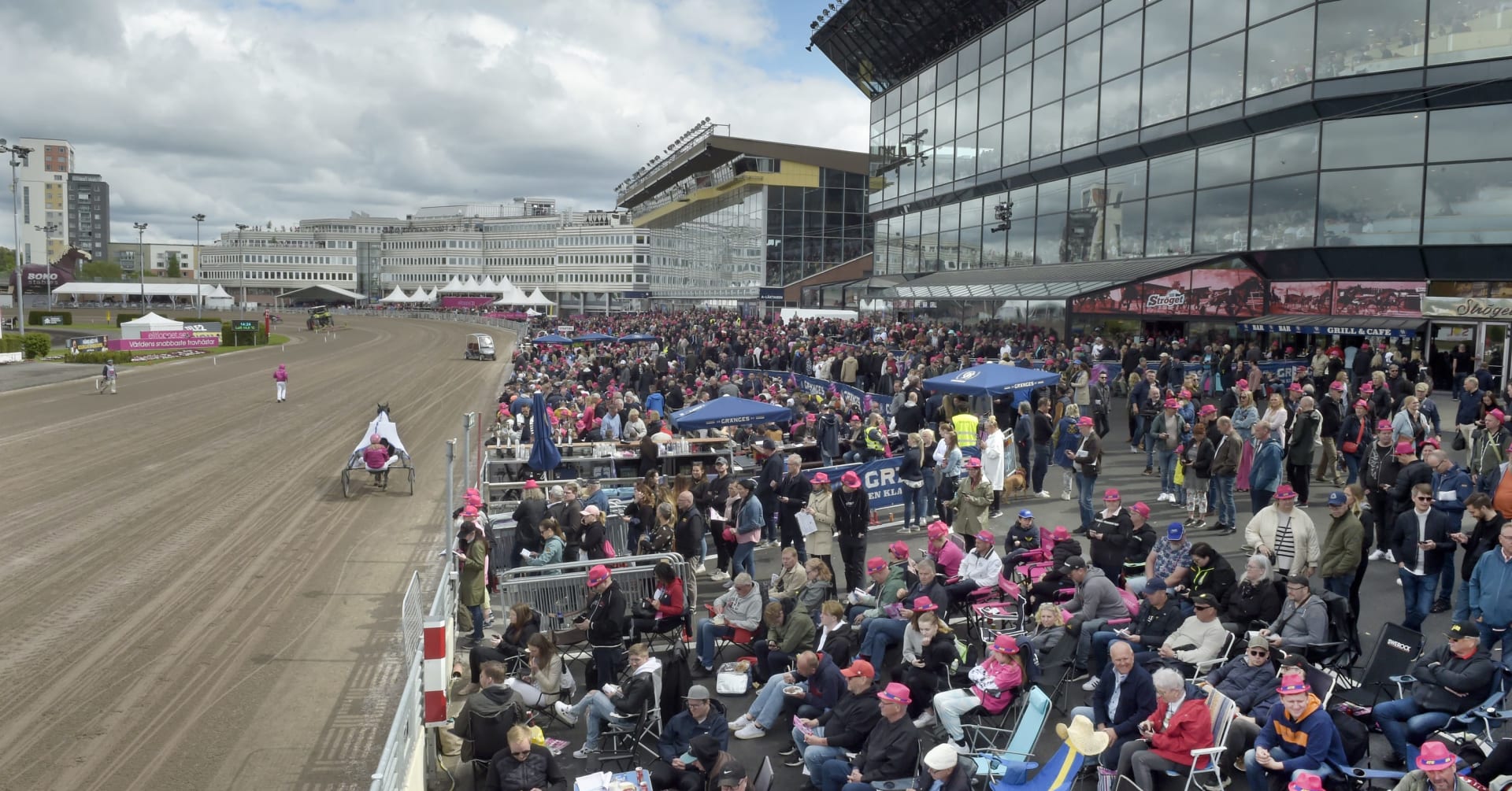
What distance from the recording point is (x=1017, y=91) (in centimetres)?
3797

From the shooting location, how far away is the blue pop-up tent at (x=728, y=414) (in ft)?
53.2

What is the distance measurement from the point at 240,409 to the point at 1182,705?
28234 mm

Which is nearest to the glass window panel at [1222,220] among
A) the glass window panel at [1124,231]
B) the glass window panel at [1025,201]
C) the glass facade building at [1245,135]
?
the glass facade building at [1245,135]

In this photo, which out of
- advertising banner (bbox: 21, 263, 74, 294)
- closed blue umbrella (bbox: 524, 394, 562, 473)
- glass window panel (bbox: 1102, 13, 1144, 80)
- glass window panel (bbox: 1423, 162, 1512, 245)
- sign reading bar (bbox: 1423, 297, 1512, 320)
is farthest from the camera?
advertising banner (bbox: 21, 263, 74, 294)

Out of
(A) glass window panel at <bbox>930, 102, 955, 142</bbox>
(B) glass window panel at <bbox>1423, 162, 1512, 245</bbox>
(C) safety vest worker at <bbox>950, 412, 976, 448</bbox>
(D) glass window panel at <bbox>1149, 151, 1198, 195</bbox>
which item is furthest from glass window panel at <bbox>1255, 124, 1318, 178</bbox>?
(A) glass window panel at <bbox>930, 102, 955, 142</bbox>

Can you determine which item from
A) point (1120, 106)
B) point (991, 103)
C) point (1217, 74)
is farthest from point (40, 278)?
point (1217, 74)

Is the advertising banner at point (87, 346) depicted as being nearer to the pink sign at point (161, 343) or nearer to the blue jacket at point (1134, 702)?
the pink sign at point (161, 343)

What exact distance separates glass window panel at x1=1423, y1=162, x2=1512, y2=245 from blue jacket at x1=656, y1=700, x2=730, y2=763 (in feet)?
75.7

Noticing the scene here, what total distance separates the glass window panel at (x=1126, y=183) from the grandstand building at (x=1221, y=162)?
71mm

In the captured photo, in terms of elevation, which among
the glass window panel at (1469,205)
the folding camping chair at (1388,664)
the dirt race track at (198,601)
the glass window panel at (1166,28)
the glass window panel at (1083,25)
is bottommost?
the dirt race track at (198,601)

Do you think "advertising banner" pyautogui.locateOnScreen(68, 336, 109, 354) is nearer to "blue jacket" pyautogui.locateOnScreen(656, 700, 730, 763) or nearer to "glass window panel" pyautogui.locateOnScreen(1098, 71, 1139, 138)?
"glass window panel" pyautogui.locateOnScreen(1098, 71, 1139, 138)

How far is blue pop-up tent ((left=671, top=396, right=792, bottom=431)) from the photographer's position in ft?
53.2

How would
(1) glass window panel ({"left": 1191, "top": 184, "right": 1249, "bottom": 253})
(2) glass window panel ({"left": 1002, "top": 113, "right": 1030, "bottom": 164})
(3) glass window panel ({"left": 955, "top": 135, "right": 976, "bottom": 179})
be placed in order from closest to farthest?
(1) glass window panel ({"left": 1191, "top": 184, "right": 1249, "bottom": 253})
(2) glass window panel ({"left": 1002, "top": 113, "right": 1030, "bottom": 164})
(3) glass window panel ({"left": 955, "top": 135, "right": 976, "bottom": 179})

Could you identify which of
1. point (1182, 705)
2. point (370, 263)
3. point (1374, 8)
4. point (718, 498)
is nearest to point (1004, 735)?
point (1182, 705)
